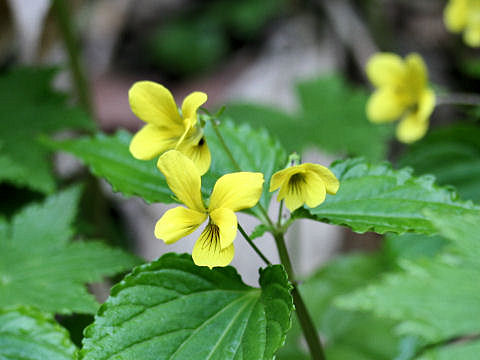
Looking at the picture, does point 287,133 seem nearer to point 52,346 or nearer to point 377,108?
point 377,108

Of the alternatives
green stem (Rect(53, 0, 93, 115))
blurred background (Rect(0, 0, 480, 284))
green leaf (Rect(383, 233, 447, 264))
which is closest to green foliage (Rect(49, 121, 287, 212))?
blurred background (Rect(0, 0, 480, 284))

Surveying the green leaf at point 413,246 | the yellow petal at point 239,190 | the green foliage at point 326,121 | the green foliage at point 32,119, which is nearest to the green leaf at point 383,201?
the yellow petal at point 239,190

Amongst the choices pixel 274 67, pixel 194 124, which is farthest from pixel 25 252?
pixel 274 67

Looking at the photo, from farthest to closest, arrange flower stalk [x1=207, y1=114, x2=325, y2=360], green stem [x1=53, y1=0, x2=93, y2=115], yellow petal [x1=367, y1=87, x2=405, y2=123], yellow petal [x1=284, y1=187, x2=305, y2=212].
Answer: green stem [x1=53, y1=0, x2=93, y2=115], yellow petal [x1=367, y1=87, x2=405, y2=123], flower stalk [x1=207, y1=114, x2=325, y2=360], yellow petal [x1=284, y1=187, x2=305, y2=212]

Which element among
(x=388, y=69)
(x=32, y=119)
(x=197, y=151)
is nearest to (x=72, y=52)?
(x=32, y=119)

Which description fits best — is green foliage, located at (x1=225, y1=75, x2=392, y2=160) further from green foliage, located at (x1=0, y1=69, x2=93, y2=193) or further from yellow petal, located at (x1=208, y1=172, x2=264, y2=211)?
yellow petal, located at (x1=208, y1=172, x2=264, y2=211)

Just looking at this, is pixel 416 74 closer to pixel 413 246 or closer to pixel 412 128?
pixel 412 128
